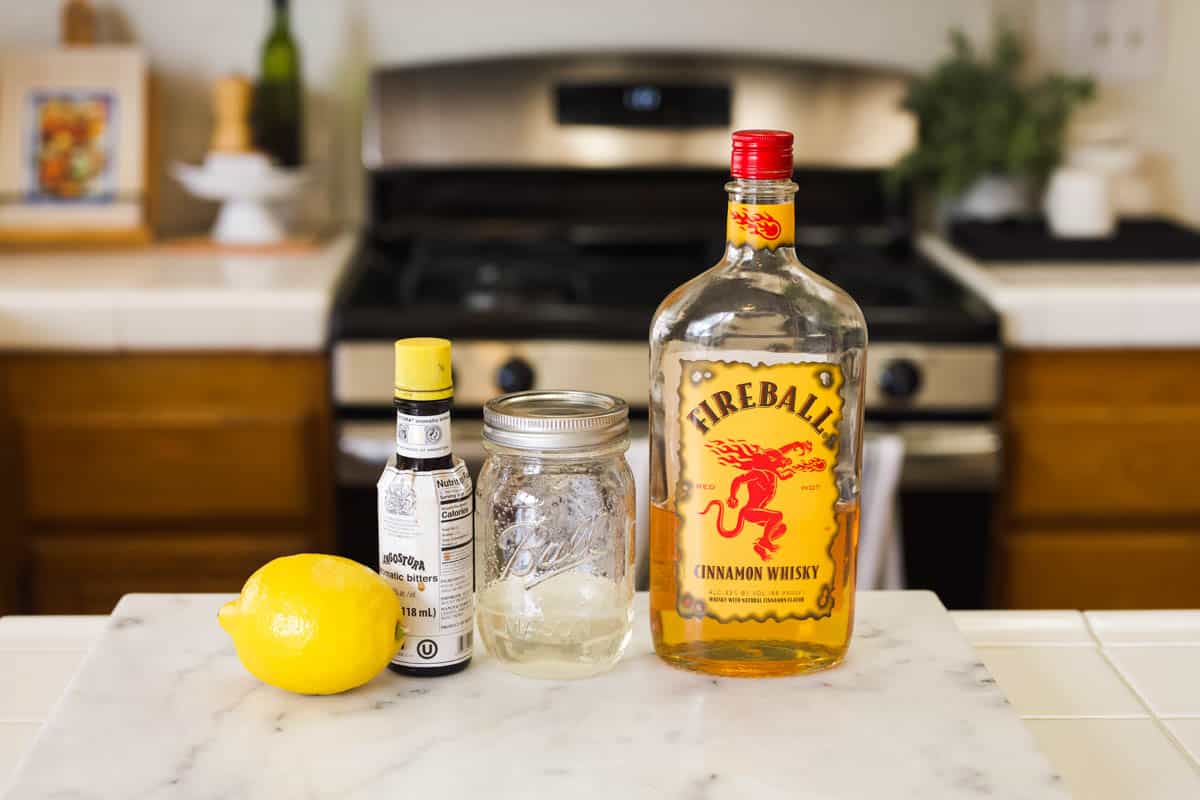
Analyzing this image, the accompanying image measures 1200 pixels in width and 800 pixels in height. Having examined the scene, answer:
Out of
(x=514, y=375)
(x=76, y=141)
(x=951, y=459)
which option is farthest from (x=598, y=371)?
(x=76, y=141)

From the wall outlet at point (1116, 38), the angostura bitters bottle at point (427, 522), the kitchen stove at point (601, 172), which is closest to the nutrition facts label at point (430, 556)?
the angostura bitters bottle at point (427, 522)

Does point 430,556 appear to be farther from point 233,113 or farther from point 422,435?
point 233,113

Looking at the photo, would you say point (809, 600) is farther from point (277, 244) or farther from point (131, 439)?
point (277, 244)

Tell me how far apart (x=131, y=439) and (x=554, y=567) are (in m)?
1.32

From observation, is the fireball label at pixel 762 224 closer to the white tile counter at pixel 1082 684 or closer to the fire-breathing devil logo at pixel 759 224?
the fire-breathing devil logo at pixel 759 224

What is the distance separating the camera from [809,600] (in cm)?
80

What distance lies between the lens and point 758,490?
0.78 meters

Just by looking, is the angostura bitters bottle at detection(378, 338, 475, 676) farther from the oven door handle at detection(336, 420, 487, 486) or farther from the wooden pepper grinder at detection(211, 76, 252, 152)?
the wooden pepper grinder at detection(211, 76, 252, 152)

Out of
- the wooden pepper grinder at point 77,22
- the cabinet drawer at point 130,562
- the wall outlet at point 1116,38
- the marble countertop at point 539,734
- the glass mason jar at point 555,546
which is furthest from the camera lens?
the wall outlet at point 1116,38

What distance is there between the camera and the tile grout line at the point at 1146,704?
0.78m

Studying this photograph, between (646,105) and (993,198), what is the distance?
626 mm

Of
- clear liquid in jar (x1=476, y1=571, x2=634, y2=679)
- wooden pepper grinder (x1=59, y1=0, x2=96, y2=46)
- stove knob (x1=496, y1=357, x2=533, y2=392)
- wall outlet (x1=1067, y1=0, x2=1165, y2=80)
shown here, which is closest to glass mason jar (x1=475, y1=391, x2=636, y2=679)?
clear liquid in jar (x1=476, y1=571, x2=634, y2=679)

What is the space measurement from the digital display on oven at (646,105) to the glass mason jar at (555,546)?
1.71 m

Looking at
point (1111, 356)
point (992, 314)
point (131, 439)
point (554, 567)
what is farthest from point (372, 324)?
point (554, 567)
